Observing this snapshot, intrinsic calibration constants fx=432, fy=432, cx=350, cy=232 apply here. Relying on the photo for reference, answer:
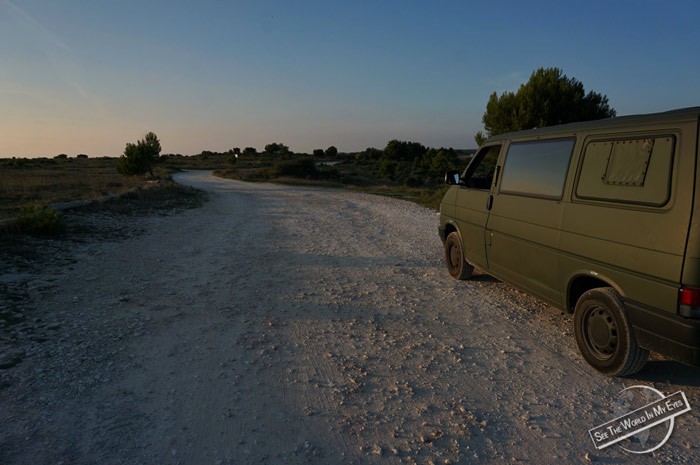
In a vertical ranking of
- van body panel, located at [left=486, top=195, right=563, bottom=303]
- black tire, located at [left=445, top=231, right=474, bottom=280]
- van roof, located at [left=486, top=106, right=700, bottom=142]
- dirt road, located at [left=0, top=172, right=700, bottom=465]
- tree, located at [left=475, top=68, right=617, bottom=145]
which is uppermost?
tree, located at [left=475, top=68, right=617, bottom=145]

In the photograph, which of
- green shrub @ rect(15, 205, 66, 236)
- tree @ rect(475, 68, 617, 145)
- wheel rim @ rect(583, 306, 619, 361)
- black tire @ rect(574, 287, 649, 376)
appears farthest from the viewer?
tree @ rect(475, 68, 617, 145)

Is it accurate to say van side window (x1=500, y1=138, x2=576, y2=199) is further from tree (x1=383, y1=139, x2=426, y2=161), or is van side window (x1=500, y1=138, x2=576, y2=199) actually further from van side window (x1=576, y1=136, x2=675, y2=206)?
tree (x1=383, y1=139, x2=426, y2=161)

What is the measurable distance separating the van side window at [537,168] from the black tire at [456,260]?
4.85 feet

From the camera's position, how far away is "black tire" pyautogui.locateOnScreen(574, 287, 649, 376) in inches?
145

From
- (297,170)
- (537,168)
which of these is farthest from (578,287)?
(297,170)

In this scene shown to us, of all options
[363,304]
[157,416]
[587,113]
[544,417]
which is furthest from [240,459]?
[587,113]

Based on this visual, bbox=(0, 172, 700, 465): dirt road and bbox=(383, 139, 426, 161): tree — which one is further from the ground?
bbox=(383, 139, 426, 161): tree

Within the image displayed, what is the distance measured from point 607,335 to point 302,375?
278cm

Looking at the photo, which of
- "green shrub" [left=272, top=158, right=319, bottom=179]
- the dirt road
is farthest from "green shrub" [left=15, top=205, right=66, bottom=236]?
"green shrub" [left=272, top=158, right=319, bottom=179]

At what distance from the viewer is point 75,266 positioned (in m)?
7.48

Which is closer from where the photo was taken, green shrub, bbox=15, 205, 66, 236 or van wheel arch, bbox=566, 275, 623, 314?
van wheel arch, bbox=566, 275, 623, 314

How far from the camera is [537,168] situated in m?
5.11

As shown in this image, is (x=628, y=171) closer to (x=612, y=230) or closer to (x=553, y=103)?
(x=612, y=230)

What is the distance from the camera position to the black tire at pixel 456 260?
680 cm
